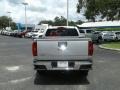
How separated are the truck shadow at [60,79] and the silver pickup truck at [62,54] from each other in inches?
19.5

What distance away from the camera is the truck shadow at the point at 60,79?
11703 mm

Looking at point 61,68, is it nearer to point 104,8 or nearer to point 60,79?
point 60,79

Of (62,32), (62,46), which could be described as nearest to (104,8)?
(62,32)

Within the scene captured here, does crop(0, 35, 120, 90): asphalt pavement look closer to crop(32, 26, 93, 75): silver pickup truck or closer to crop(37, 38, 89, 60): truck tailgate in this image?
crop(32, 26, 93, 75): silver pickup truck

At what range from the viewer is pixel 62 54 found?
38.0 ft

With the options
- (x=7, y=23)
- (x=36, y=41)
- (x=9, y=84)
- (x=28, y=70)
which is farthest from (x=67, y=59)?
(x=7, y=23)

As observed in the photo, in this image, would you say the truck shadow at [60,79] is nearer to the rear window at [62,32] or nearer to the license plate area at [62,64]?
the license plate area at [62,64]

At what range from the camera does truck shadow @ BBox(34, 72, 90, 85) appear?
461 inches

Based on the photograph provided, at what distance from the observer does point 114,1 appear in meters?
43.7

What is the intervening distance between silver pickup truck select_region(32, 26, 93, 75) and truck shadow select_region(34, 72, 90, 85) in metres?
0.49

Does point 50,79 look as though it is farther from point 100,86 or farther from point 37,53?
point 100,86

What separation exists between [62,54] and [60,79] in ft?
4.33

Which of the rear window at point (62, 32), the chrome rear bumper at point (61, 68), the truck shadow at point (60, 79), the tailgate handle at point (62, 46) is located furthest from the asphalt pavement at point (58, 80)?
the rear window at point (62, 32)

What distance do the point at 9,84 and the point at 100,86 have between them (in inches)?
113
